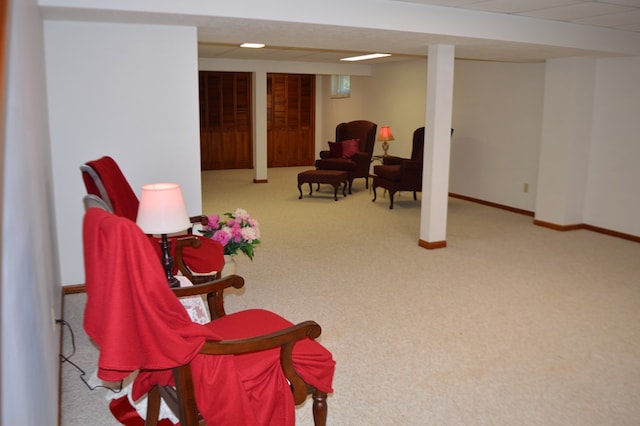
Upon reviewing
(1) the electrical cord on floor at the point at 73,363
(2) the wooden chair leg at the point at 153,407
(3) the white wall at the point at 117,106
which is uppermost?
(3) the white wall at the point at 117,106

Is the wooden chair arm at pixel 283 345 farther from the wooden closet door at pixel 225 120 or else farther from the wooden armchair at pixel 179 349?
the wooden closet door at pixel 225 120

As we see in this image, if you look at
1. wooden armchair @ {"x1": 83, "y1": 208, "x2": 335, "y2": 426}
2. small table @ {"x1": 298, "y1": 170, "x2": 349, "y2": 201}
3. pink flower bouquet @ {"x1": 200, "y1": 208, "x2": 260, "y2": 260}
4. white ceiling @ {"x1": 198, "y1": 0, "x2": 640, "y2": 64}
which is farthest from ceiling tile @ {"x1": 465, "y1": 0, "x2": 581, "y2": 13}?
small table @ {"x1": 298, "y1": 170, "x2": 349, "y2": 201}

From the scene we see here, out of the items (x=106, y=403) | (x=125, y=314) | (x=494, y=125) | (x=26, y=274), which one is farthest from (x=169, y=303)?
(x=494, y=125)

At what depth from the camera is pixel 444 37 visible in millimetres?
5023

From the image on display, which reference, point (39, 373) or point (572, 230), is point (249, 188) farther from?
point (39, 373)

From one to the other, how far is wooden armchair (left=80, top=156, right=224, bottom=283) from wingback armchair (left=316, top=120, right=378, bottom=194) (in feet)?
18.3

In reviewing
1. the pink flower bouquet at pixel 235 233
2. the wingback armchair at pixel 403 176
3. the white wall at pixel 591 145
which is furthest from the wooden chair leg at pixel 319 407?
the wingback armchair at pixel 403 176

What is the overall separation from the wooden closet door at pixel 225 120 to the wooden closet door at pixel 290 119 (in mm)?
557

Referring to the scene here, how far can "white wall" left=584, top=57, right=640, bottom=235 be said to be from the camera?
21.1 feet

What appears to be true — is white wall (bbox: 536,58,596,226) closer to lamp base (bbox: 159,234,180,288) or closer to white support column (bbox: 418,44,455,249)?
white support column (bbox: 418,44,455,249)

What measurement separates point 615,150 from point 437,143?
7.99 ft

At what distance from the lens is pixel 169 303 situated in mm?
1794

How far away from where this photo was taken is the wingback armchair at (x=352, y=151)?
30.4ft

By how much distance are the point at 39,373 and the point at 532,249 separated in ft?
17.3
